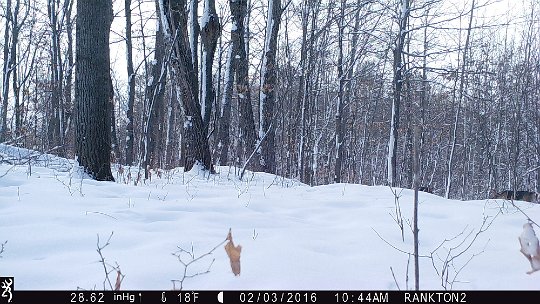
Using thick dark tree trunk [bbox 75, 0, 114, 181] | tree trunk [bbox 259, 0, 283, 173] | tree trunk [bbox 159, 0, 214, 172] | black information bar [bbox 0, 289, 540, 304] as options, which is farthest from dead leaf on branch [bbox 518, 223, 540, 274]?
tree trunk [bbox 259, 0, 283, 173]

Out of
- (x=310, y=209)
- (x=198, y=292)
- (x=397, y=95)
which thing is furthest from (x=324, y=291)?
→ (x=397, y=95)

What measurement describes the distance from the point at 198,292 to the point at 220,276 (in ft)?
0.70

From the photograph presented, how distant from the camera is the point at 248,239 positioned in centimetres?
280

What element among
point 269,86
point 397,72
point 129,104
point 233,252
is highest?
point 397,72

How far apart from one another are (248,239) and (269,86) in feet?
23.1

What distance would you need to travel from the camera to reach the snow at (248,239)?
2.13m

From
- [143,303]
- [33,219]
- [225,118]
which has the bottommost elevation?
[143,303]

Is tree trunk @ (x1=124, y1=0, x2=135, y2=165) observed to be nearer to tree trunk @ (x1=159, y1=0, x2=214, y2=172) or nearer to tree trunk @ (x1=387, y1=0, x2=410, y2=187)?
tree trunk @ (x1=159, y1=0, x2=214, y2=172)

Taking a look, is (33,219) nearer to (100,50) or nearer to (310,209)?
(310,209)

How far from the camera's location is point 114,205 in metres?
3.63

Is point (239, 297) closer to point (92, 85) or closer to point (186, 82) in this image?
point (92, 85)

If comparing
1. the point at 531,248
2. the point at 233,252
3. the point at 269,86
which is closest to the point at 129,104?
the point at 269,86

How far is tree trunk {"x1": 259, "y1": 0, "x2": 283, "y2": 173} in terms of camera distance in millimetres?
9586

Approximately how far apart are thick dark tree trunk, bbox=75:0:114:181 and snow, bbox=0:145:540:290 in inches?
42.0
